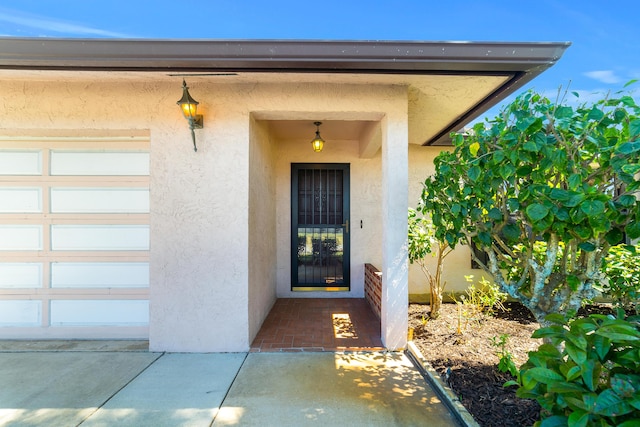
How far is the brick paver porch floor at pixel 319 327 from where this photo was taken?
3510mm

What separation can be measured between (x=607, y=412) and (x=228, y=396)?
2.54 meters

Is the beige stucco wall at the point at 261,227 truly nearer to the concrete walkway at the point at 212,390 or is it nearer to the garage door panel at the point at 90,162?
the concrete walkway at the point at 212,390

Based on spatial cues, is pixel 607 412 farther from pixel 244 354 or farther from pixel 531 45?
pixel 244 354

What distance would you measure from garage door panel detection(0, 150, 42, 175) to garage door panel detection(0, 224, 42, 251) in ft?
2.23

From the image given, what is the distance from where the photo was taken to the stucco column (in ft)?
11.2

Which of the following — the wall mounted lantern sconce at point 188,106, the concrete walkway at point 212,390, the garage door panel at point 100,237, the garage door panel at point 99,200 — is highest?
the wall mounted lantern sconce at point 188,106

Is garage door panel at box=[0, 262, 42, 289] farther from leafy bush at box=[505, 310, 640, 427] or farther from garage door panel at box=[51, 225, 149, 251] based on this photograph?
leafy bush at box=[505, 310, 640, 427]

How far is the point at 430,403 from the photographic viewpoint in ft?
8.23

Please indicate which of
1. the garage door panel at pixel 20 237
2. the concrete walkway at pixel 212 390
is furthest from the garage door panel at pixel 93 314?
the garage door panel at pixel 20 237

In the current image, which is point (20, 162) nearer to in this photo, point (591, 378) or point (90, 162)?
point (90, 162)

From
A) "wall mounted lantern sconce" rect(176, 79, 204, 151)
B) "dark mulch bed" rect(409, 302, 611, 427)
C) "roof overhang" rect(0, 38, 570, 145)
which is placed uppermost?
"roof overhang" rect(0, 38, 570, 145)

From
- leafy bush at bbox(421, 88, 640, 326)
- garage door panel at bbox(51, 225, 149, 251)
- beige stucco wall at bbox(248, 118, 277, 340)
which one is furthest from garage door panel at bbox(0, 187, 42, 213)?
leafy bush at bbox(421, 88, 640, 326)

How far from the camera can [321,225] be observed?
5695mm

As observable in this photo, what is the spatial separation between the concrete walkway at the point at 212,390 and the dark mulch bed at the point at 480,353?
28 centimetres
